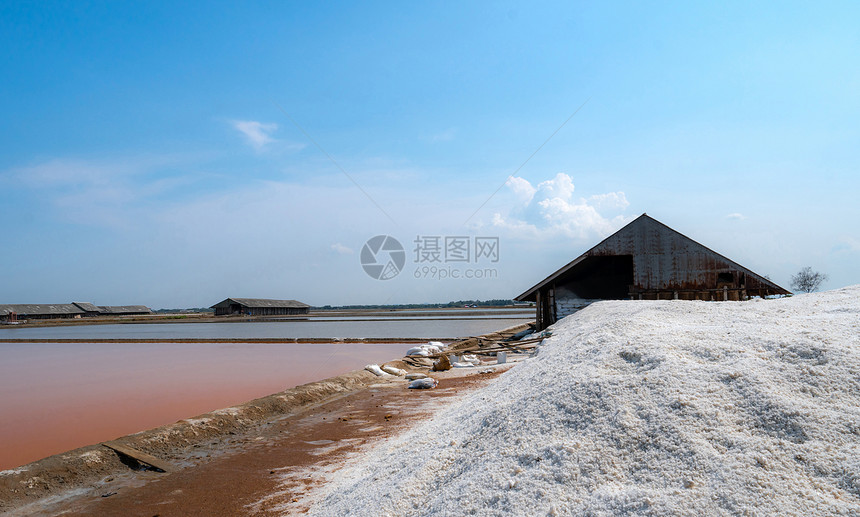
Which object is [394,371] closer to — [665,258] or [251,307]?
[665,258]

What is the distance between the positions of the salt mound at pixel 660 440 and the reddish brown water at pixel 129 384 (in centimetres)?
584

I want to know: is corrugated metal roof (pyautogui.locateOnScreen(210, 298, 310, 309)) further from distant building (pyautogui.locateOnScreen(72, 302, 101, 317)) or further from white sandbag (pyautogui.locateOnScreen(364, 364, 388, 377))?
white sandbag (pyautogui.locateOnScreen(364, 364, 388, 377))

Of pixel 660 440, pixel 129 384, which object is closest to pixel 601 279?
pixel 660 440

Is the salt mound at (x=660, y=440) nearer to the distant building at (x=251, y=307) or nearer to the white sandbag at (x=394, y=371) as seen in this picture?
the white sandbag at (x=394, y=371)

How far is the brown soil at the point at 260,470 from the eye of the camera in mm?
4170

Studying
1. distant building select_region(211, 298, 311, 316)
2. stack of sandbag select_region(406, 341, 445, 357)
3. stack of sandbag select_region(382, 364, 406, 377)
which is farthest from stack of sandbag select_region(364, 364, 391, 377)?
distant building select_region(211, 298, 311, 316)

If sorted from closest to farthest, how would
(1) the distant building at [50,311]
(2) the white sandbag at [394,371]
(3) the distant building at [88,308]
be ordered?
(2) the white sandbag at [394,371] → (1) the distant building at [50,311] → (3) the distant building at [88,308]

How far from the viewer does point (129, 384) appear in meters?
12.4

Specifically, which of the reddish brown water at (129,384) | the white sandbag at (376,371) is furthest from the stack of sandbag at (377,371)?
the reddish brown water at (129,384)

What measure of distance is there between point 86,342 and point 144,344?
5550 mm

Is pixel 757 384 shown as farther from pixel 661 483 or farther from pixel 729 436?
pixel 661 483

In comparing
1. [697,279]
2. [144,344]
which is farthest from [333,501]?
[144,344]

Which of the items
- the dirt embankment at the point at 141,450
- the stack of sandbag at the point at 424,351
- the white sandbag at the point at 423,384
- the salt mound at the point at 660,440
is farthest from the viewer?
the stack of sandbag at the point at 424,351

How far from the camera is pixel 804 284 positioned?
43.3 meters
